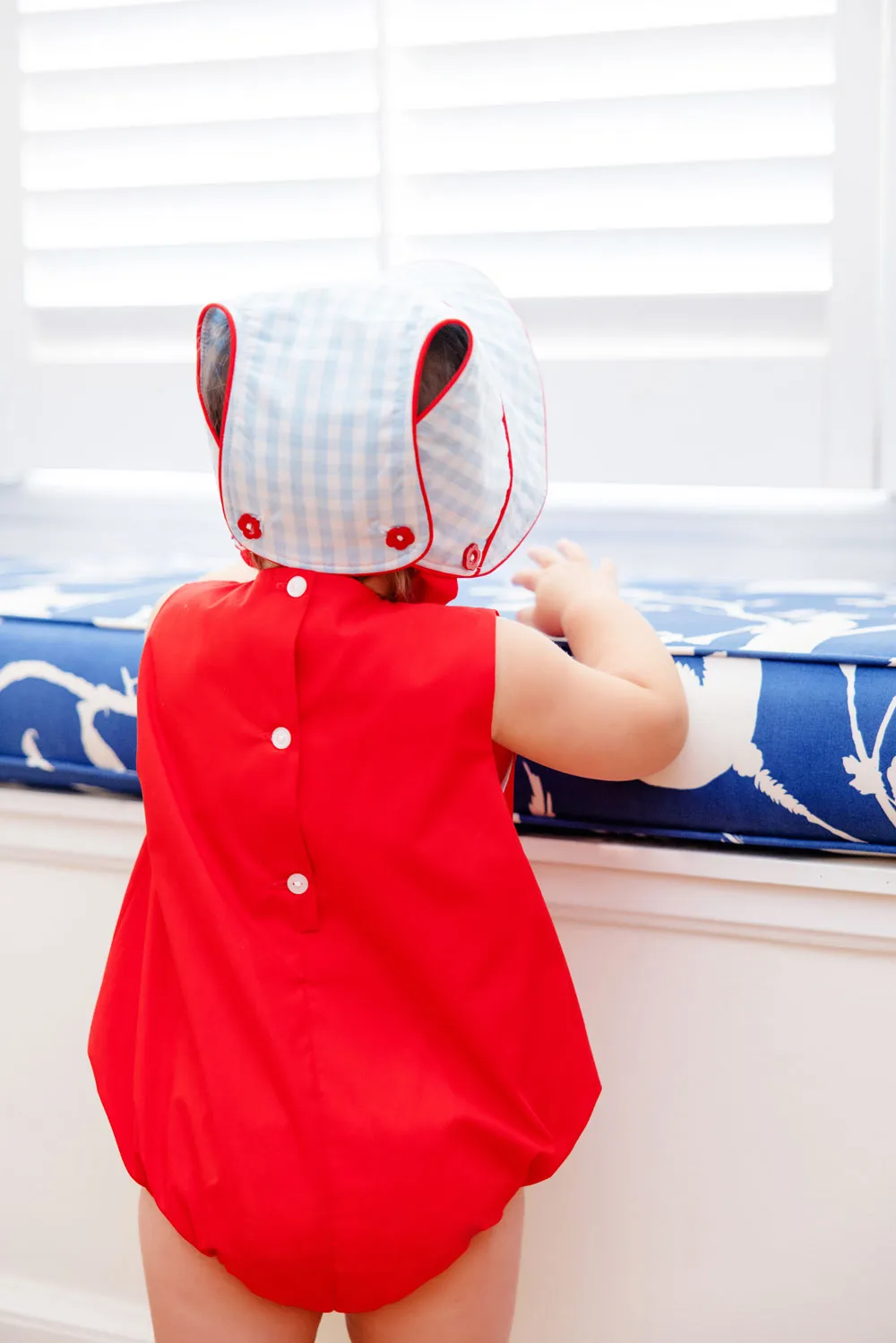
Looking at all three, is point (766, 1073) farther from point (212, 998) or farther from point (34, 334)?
point (34, 334)

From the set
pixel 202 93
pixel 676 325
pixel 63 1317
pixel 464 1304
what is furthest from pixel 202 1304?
pixel 202 93

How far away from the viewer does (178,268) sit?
1.36m

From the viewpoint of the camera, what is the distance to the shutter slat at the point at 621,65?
113cm

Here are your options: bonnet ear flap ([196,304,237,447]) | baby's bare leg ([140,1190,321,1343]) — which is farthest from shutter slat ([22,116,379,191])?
baby's bare leg ([140,1190,321,1343])

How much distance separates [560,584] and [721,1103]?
36 centimetres

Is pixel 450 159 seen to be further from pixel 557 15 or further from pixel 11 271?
pixel 11 271

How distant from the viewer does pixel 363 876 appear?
2.16ft

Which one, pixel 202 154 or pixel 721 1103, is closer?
pixel 721 1103

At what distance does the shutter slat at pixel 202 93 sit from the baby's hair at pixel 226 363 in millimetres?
746

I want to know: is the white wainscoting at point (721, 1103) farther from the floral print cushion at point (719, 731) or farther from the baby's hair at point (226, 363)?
the baby's hair at point (226, 363)

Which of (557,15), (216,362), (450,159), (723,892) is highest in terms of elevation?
(557,15)

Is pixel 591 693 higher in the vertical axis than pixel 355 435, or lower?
lower

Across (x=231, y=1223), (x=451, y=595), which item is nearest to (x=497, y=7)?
(x=451, y=595)

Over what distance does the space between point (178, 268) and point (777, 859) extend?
0.96 metres
